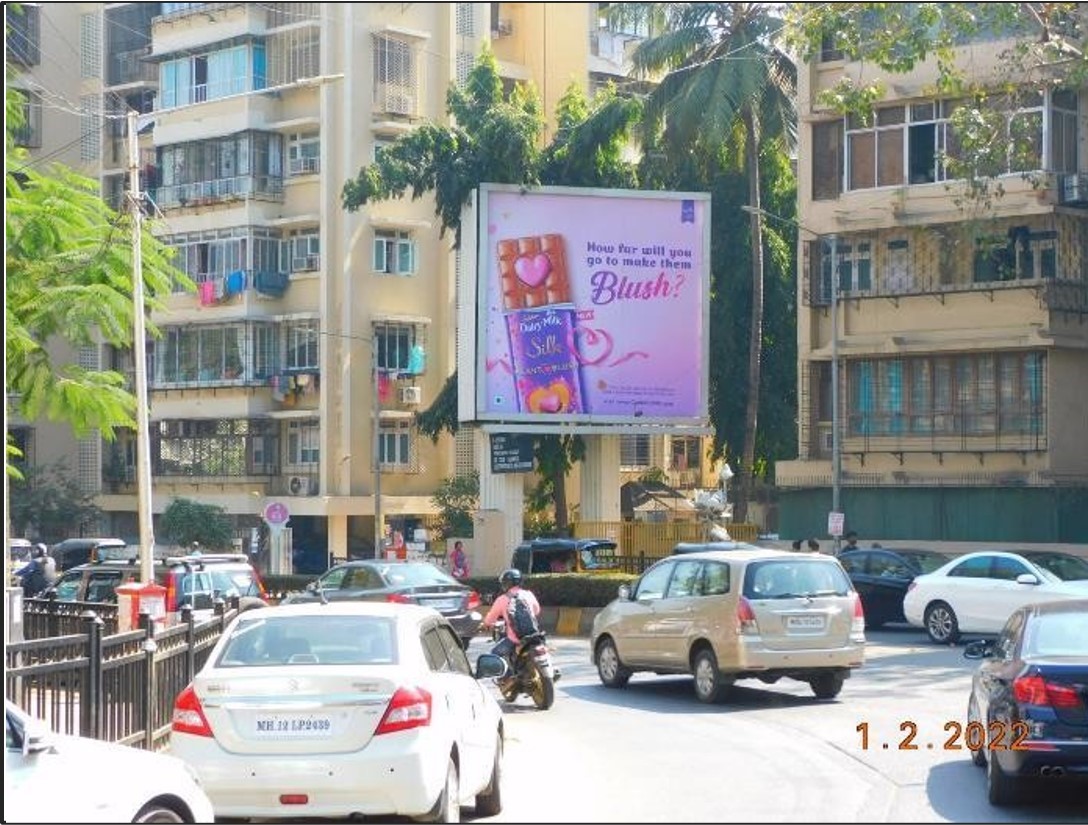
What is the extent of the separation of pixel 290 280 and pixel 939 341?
22.8 meters

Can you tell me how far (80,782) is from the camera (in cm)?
855

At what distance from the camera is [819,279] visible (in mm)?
48594

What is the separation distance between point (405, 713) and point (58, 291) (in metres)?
10.4

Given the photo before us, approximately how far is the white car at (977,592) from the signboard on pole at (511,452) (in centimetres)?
1449

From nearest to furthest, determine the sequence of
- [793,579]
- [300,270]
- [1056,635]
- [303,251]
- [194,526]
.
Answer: [1056,635], [793,579], [194,526], [300,270], [303,251]

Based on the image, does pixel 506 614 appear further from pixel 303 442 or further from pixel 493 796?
pixel 303 442

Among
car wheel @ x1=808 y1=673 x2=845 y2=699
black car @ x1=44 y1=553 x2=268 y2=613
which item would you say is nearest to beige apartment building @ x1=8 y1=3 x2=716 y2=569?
black car @ x1=44 y1=553 x2=268 y2=613

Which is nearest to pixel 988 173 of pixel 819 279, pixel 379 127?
pixel 819 279

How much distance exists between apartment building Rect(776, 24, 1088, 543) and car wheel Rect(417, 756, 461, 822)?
30789mm

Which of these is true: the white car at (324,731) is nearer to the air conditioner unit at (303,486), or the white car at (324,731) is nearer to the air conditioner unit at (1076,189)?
the air conditioner unit at (1076,189)

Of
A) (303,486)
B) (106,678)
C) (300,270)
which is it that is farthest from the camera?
(300,270)

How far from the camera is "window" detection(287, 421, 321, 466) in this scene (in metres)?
59.4
